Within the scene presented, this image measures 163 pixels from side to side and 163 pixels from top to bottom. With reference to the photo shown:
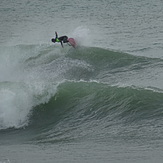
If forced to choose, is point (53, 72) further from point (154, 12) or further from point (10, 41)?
point (154, 12)

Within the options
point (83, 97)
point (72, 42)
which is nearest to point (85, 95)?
point (83, 97)

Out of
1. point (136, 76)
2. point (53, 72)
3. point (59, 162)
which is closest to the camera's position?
point (59, 162)

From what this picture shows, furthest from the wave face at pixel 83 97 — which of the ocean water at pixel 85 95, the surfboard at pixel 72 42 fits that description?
the surfboard at pixel 72 42

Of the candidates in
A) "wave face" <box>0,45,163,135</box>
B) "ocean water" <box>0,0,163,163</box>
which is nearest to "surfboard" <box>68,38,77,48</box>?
"ocean water" <box>0,0,163,163</box>

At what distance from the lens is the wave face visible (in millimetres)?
16766

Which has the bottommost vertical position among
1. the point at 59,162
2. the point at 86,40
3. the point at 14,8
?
the point at 59,162

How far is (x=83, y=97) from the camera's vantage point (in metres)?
18.8

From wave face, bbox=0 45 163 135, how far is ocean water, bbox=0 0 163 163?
1.4 inches

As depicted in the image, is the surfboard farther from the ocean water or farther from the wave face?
the wave face

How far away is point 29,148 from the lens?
579 inches

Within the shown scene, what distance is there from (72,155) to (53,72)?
10.4m

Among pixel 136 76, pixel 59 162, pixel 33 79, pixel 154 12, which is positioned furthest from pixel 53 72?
pixel 154 12

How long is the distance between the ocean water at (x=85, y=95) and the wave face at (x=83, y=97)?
0.11ft

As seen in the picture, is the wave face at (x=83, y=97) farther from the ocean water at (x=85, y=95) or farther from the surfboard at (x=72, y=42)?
the surfboard at (x=72, y=42)
